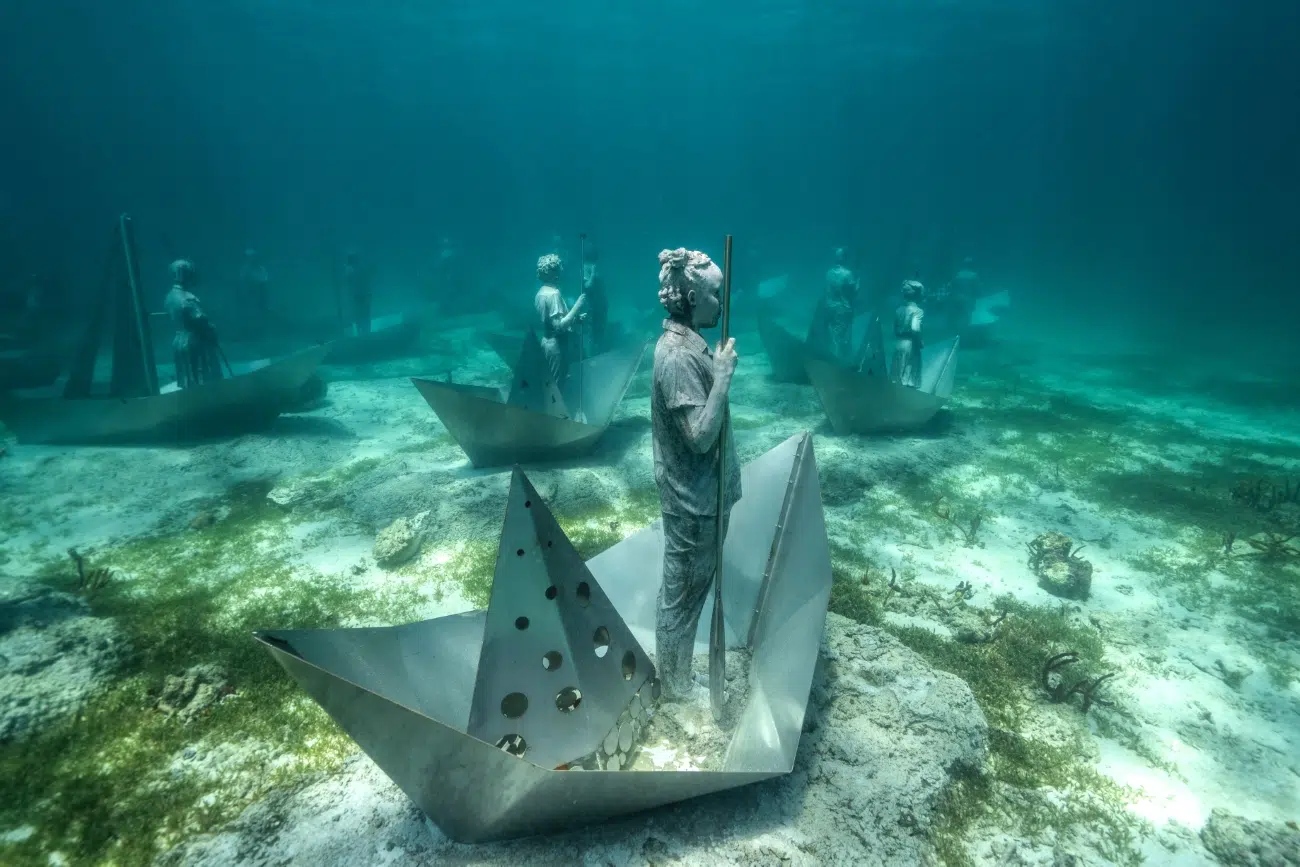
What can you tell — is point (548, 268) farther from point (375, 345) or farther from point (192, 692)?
point (375, 345)

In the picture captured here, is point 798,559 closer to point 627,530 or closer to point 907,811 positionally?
point 907,811

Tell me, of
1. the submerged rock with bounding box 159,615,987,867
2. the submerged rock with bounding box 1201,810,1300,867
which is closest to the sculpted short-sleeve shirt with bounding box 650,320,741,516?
the submerged rock with bounding box 159,615,987,867

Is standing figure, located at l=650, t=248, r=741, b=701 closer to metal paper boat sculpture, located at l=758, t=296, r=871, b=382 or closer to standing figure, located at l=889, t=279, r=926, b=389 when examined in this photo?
standing figure, located at l=889, t=279, r=926, b=389

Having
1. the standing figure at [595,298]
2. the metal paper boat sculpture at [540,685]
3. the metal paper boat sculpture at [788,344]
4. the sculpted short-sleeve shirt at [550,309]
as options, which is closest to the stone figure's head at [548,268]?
the sculpted short-sleeve shirt at [550,309]

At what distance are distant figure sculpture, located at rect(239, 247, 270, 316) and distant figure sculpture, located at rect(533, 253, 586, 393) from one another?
45.9 feet

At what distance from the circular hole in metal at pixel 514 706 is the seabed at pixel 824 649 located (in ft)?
2.06

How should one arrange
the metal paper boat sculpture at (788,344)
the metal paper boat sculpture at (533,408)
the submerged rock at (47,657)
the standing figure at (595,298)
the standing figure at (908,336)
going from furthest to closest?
the metal paper boat sculpture at (788,344) → the standing figure at (595,298) → the standing figure at (908,336) → the metal paper boat sculpture at (533,408) → the submerged rock at (47,657)

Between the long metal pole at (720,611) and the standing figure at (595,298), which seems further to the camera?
the standing figure at (595,298)

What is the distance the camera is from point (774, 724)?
354 centimetres

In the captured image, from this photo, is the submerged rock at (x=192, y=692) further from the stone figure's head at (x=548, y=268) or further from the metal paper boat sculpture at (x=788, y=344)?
the metal paper boat sculpture at (x=788, y=344)

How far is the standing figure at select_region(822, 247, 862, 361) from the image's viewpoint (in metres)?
14.1

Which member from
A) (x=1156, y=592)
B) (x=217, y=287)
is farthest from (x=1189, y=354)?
(x=217, y=287)

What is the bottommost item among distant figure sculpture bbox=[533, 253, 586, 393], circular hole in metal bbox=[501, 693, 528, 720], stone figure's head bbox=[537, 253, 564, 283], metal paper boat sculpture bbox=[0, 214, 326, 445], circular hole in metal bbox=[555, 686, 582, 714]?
circular hole in metal bbox=[555, 686, 582, 714]

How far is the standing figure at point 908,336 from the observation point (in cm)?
1125
